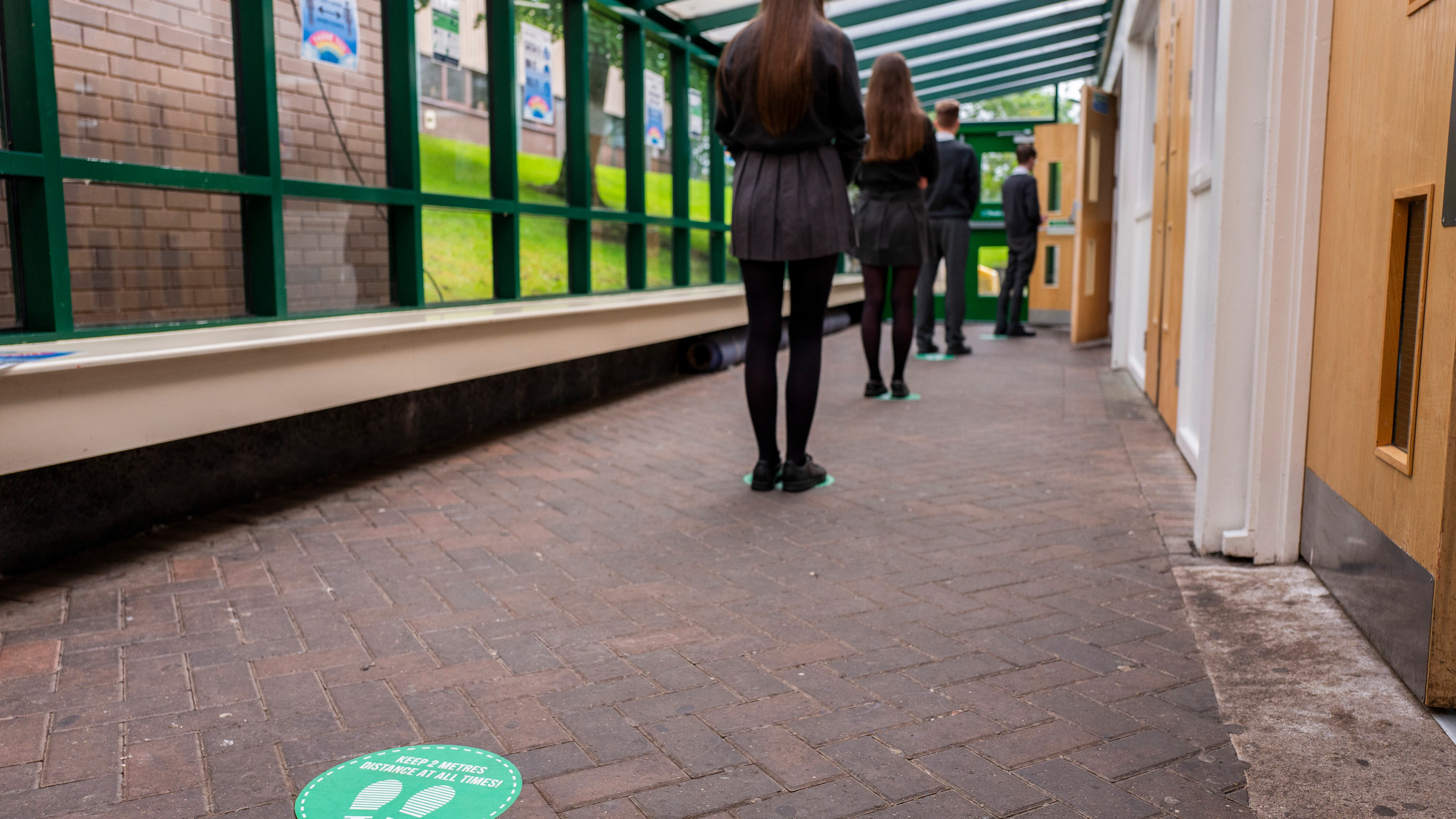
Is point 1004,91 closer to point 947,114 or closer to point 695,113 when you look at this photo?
point 947,114

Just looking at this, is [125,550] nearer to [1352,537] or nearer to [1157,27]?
[1352,537]

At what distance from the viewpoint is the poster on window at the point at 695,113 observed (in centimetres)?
880

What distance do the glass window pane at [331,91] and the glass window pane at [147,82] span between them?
27cm

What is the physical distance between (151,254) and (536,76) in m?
3.18

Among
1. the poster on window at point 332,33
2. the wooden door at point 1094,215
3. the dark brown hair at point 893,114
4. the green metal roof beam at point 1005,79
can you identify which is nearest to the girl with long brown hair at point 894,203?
the dark brown hair at point 893,114

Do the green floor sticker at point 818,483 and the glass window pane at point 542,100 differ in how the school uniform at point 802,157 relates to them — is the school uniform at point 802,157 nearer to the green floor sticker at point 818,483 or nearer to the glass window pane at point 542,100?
the green floor sticker at point 818,483

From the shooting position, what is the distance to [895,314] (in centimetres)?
672

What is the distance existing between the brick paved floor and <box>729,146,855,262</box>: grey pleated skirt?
3.09 feet

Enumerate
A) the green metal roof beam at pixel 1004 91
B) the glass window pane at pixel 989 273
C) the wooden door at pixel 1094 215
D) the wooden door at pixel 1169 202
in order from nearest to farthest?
the wooden door at pixel 1169 202
the wooden door at pixel 1094 215
the green metal roof beam at pixel 1004 91
the glass window pane at pixel 989 273

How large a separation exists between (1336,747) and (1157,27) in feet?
21.0

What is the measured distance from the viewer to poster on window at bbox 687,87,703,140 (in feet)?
28.9

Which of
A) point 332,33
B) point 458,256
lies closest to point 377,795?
point 332,33

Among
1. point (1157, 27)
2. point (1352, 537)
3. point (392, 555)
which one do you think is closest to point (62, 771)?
point (392, 555)

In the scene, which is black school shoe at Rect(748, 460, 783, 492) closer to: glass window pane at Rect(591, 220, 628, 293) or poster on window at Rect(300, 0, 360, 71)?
poster on window at Rect(300, 0, 360, 71)
